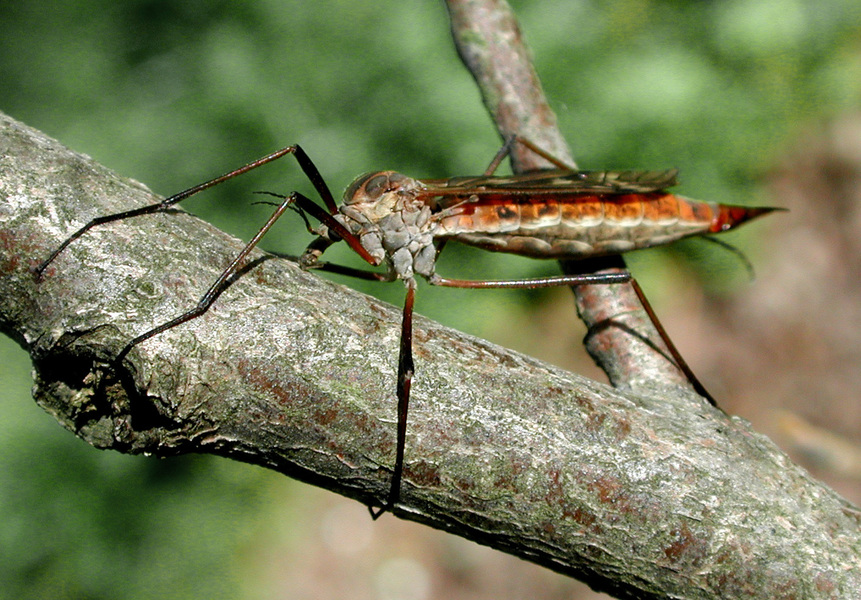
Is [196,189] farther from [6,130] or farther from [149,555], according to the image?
[149,555]

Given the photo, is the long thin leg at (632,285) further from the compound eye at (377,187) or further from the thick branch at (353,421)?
the thick branch at (353,421)

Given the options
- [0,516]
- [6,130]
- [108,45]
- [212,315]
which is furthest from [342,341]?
[108,45]

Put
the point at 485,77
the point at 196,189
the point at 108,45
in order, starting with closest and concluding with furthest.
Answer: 1. the point at 196,189
2. the point at 485,77
3. the point at 108,45

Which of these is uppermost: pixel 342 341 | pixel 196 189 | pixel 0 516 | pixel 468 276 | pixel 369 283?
pixel 468 276

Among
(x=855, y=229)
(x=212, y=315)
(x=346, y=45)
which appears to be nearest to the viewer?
(x=212, y=315)

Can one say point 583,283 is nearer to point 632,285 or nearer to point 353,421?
point 632,285

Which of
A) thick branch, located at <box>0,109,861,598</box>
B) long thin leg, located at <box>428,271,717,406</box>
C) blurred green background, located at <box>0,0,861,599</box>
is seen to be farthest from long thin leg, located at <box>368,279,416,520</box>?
blurred green background, located at <box>0,0,861,599</box>

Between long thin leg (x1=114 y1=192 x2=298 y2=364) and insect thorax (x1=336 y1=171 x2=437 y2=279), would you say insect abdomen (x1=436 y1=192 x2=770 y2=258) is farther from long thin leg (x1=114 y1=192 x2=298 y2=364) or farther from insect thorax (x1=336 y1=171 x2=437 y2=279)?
long thin leg (x1=114 y1=192 x2=298 y2=364)
